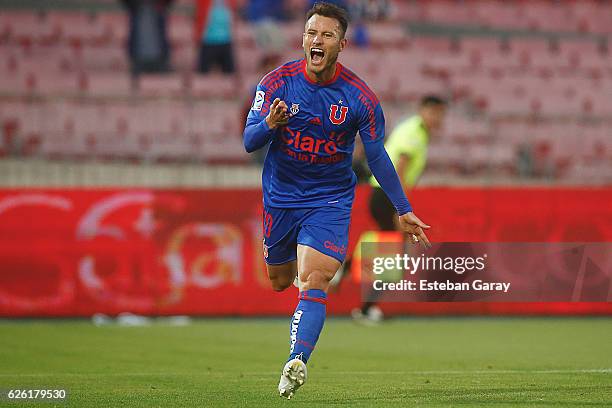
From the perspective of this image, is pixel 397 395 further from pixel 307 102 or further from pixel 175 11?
pixel 175 11

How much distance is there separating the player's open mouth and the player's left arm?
400 mm

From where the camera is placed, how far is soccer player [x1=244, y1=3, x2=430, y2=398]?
7.18 meters

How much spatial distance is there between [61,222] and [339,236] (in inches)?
Answer: 285

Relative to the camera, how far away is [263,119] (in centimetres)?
719

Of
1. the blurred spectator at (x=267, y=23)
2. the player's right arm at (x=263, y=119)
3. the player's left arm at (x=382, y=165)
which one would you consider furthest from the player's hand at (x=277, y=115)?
the blurred spectator at (x=267, y=23)

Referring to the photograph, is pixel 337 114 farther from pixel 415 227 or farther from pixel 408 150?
pixel 408 150

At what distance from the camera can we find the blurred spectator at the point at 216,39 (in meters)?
18.8

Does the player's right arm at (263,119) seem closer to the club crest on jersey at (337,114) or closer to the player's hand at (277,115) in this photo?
the player's hand at (277,115)

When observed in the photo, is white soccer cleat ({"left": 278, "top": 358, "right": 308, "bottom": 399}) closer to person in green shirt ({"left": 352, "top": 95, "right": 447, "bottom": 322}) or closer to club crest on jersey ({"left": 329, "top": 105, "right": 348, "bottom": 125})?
club crest on jersey ({"left": 329, "top": 105, "right": 348, "bottom": 125})

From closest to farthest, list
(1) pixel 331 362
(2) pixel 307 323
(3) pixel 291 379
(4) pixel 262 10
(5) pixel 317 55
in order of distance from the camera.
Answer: (3) pixel 291 379 → (2) pixel 307 323 → (5) pixel 317 55 → (1) pixel 331 362 → (4) pixel 262 10

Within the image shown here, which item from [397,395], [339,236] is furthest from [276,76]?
[397,395]

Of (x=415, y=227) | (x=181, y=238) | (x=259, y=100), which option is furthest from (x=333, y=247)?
(x=181, y=238)

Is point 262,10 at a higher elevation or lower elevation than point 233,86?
higher

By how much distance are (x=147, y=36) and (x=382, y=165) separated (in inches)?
476
